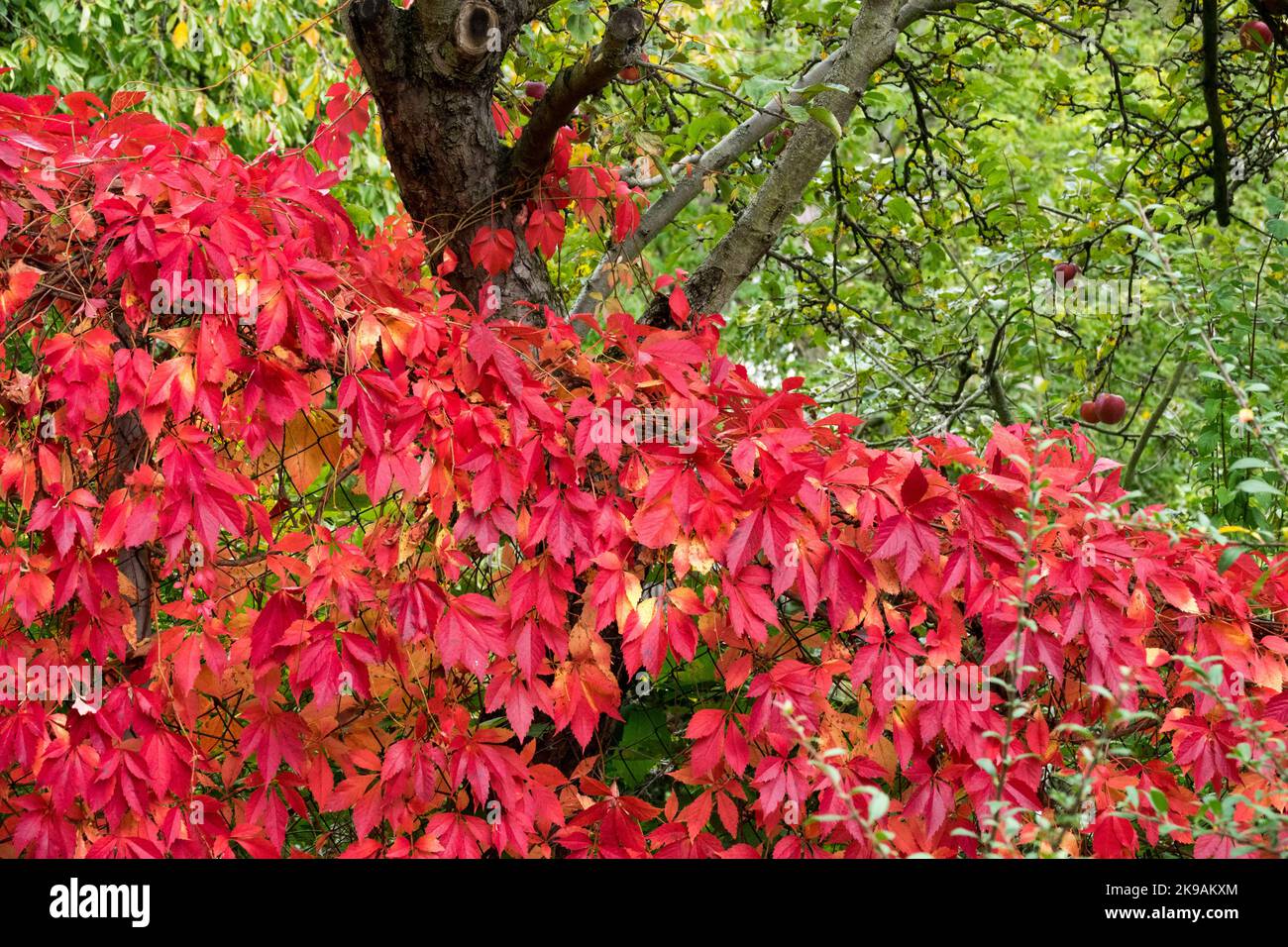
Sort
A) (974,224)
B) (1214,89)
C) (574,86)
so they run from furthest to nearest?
(974,224) → (1214,89) → (574,86)

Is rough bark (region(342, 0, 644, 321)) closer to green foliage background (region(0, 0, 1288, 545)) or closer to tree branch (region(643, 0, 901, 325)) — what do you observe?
green foliage background (region(0, 0, 1288, 545))

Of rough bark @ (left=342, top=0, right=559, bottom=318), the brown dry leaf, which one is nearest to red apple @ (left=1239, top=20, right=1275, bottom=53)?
rough bark @ (left=342, top=0, right=559, bottom=318)

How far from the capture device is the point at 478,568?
6.13 feet

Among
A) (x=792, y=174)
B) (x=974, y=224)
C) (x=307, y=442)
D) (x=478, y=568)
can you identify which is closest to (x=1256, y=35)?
(x=974, y=224)

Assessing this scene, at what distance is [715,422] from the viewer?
1.81m

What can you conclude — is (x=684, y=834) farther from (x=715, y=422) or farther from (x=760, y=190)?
(x=760, y=190)

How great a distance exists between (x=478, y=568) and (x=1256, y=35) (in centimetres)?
268

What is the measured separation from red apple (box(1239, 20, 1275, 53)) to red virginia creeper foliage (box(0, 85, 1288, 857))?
1950 mm

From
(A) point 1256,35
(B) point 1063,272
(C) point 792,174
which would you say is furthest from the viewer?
(B) point 1063,272

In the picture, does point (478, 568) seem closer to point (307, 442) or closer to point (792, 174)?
point (307, 442)

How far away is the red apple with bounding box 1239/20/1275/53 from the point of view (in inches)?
122
